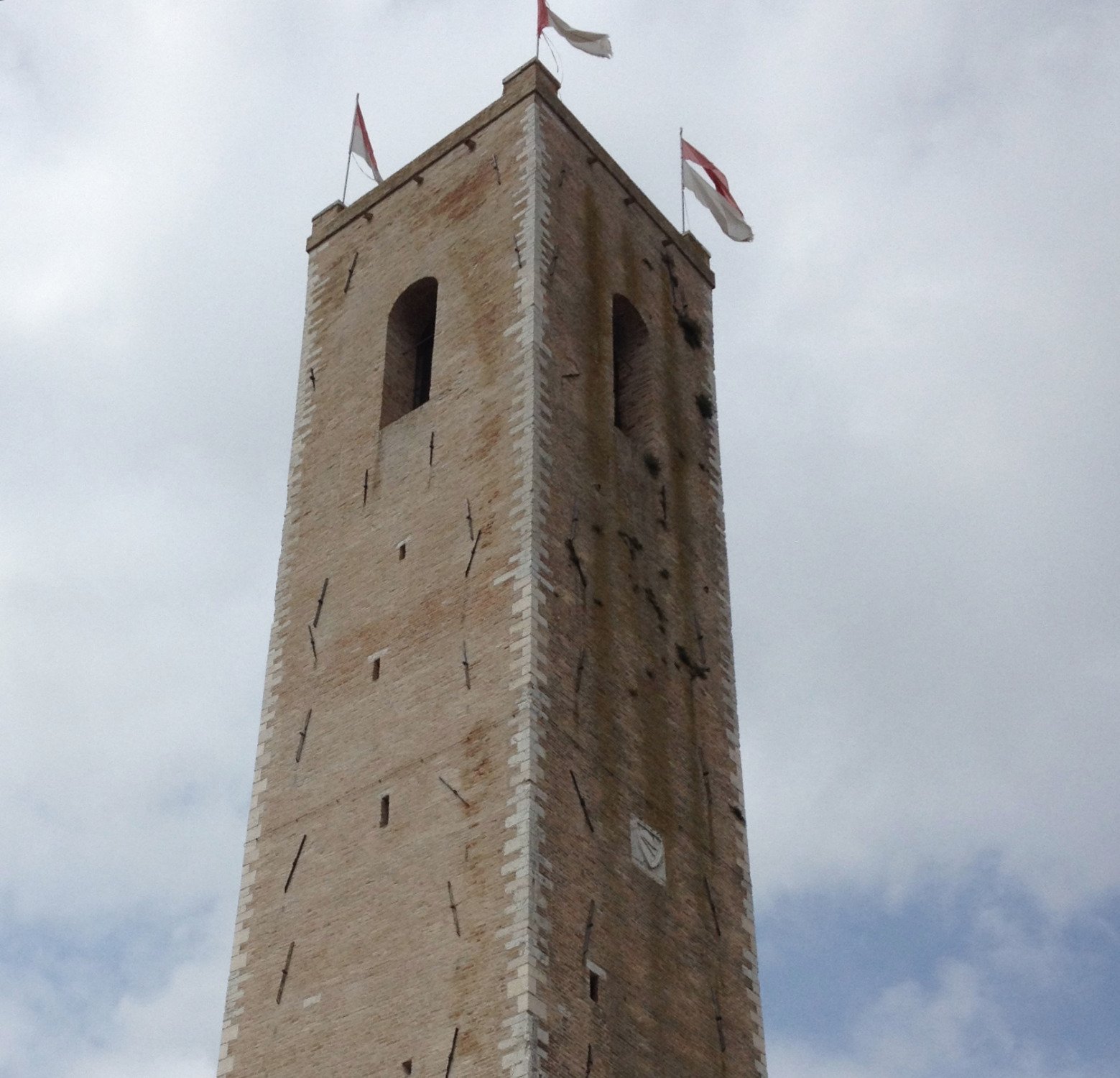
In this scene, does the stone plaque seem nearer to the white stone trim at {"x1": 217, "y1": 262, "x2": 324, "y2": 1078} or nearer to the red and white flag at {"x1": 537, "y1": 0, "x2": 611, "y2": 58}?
the white stone trim at {"x1": 217, "y1": 262, "x2": 324, "y2": 1078}

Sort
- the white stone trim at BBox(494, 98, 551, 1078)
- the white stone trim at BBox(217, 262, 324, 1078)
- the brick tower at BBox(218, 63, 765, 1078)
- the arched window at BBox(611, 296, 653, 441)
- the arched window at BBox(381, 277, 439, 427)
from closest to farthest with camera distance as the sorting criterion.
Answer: the white stone trim at BBox(494, 98, 551, 1078) → the brick tower at BBox(218, 63, 765, 1078) → the white stone trim at BBox(217, 262, 324, 1078) → the arched window at BBox(381, 277, 439, 427) → the arched window at BBox(611, 296, 653, 441)

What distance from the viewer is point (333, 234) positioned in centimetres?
3519

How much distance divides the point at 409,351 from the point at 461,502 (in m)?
5.54

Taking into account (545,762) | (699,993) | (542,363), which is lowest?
(699,993)

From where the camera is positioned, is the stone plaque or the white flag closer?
the stone plaque

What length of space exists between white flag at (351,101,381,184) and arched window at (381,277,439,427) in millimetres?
4998

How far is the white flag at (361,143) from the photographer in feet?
120

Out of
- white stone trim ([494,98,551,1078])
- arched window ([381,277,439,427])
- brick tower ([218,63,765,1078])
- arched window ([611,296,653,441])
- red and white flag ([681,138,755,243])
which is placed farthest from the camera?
red and white flag ([681,138,755,243])

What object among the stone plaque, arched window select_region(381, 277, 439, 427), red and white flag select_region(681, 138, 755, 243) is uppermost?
red and white flag select_region(681, 138, 755, 243)

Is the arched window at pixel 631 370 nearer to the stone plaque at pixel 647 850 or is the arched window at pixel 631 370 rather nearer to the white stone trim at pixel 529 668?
the white stone trim at pixel 529 668

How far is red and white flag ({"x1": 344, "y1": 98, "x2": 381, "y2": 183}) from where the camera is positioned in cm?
3647

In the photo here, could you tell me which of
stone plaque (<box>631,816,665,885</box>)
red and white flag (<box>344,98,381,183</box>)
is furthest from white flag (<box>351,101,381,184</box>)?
stone plaque (<box>631,816,665,885</box>)

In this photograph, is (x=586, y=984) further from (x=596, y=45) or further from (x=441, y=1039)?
(x=596, y=45)

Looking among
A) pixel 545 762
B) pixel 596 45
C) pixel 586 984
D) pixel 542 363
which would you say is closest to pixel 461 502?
pixel 542 363
